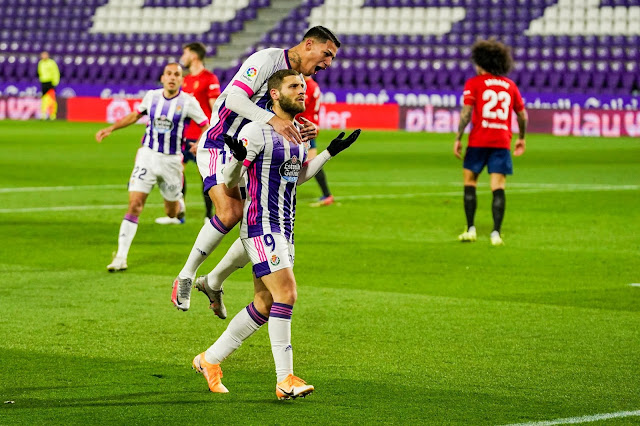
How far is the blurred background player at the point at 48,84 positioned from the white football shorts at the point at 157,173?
83.3 feet

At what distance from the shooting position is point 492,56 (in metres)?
12.1

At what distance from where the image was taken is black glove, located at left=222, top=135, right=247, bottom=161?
555 cm

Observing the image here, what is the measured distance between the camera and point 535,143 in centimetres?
2756

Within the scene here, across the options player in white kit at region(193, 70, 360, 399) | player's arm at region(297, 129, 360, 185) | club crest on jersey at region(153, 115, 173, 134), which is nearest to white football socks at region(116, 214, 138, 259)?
club crest on jersey at region(153, 115, 173, 134)

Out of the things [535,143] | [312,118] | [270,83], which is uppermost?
[270,83]

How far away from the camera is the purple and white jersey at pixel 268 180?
580cm

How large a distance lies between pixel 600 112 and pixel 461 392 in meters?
25.6

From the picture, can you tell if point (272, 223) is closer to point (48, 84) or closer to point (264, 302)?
point (264, 302)

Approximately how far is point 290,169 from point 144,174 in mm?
5040

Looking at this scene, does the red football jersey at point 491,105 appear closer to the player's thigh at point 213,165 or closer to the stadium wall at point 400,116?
the player's thigh at point 213,165

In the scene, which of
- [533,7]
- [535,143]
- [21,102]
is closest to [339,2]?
[533,7]

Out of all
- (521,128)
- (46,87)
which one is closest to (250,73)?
(521,128)

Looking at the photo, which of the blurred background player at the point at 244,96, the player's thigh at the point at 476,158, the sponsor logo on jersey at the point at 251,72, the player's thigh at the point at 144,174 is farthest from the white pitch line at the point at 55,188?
the sponsor logo on jersey at the point at 251,72

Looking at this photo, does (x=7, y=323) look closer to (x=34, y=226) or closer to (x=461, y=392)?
(x=461, y=392)
